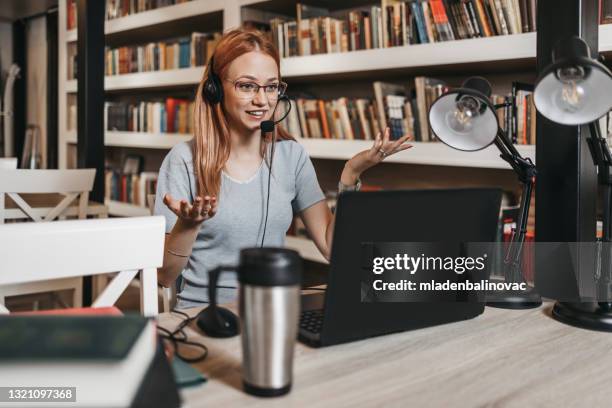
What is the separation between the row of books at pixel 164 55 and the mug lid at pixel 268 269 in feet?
8.92

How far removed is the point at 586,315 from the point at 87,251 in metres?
0.92

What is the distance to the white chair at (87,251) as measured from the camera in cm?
92

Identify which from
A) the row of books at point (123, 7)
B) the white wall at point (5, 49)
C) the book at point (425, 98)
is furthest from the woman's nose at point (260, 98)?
the white wall at point (5, 49)

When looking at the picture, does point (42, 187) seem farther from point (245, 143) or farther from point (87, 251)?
point (87, 251)

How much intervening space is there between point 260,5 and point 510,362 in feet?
8.33

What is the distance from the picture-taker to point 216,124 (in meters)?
1.69

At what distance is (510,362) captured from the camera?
0.94 metres

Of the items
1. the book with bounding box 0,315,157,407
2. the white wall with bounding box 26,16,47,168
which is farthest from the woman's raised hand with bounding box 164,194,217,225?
the white wall with bounding box 26,16,47,168

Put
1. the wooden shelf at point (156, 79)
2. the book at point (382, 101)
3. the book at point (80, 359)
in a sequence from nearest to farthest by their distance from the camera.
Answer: the book at point (80, 359)
the book at point (382, 101)
the wooden shelf at point (156, 79)

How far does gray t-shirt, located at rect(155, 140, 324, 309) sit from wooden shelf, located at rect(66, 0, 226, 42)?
1.82 m

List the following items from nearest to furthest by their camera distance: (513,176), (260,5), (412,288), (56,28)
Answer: (412,288) → (513,176) → (260,5) → (56,28)

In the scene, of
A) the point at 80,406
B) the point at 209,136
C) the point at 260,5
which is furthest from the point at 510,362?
the point at 260,5

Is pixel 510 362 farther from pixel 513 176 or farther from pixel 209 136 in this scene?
pixel 513 176

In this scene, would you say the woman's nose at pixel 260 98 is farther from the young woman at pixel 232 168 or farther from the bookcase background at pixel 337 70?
the bookcase background at pixel 337 70
